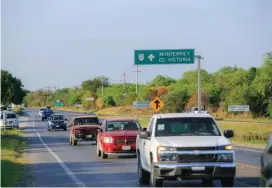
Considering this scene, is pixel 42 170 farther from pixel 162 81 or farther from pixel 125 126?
pixel 162 81

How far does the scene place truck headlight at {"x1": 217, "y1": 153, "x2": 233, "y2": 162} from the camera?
576 inches

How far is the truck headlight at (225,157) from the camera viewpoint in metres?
14.6

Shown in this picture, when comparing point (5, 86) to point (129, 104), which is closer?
point (5, 86)

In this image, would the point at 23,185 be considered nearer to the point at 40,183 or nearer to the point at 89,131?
the point at 40,183

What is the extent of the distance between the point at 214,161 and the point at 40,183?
18.2ft

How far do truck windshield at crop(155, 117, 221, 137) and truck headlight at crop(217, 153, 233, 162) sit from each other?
1.10 m

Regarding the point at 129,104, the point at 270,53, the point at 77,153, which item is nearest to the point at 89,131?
the point at 77,153

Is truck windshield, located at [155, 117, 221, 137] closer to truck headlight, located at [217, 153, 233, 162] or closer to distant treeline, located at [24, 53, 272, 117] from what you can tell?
truck headlight, located at [217, 153, 233, 162]

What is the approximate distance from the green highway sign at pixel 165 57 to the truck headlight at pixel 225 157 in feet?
103

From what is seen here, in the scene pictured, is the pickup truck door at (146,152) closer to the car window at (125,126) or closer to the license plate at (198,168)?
the license plate at (198,168)

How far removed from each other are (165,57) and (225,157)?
104 feet

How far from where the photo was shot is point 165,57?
151ft

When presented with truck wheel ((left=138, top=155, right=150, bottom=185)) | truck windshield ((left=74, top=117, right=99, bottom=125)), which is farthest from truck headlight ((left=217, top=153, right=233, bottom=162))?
truck windshield ((left=74, top=117, right=99, bottom=125))

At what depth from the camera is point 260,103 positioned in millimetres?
79688
